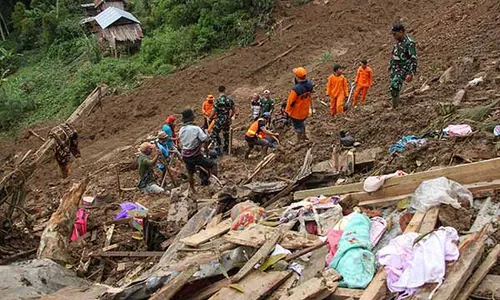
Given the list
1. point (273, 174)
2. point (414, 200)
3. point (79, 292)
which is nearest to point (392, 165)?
point (414, 200)

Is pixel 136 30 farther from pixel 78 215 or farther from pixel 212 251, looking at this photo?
pixel 212 251

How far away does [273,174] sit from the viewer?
942cm

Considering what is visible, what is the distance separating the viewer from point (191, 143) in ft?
31.2

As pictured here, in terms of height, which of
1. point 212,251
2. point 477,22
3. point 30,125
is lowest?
point 30,125

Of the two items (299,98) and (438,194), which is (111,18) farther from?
(438,194)

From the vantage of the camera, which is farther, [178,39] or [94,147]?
[178,39]

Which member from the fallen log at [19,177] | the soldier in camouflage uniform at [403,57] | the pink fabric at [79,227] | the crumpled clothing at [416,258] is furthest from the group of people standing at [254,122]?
the crumpled clothing at [416,258]

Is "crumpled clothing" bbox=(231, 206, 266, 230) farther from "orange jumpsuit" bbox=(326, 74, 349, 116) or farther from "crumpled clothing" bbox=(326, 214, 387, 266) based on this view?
"orange jumpsuit" bbox=(326, 74, 349, 116)

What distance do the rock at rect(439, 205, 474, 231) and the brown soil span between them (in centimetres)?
162

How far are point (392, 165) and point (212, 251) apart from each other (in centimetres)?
302

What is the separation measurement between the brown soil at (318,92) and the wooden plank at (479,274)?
238 cm

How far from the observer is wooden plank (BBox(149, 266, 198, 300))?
4594 mm

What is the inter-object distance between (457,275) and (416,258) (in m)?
0.33

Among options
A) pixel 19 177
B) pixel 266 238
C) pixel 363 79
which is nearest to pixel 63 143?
pixel 19 177
